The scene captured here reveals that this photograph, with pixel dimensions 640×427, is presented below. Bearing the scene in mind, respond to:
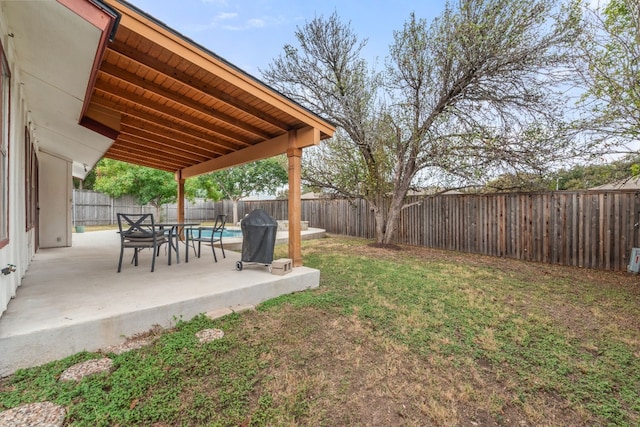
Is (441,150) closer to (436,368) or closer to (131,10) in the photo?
(436,368)

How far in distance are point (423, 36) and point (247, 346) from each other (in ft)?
23.2

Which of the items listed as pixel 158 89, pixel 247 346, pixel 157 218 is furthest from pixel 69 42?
pixel 157 218

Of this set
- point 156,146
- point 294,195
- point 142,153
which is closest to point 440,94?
point 294,195

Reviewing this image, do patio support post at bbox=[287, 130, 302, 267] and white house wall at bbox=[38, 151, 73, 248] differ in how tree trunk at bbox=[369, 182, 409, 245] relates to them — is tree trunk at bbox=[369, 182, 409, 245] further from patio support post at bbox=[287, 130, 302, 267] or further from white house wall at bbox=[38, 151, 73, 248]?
white house wall at bbox=[38, 151, 73, 248]

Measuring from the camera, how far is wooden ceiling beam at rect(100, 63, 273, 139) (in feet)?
9.55

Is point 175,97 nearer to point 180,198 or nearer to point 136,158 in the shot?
point 136,158

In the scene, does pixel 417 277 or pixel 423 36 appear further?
pixel 423 36

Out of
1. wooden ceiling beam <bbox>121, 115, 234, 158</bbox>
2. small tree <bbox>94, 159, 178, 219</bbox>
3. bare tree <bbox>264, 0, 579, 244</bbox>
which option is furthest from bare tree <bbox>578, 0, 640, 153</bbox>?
small tree <bbox>94, 159, 178, 219</bbox>

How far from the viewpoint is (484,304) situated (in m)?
3.45

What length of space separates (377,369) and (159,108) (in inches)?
160

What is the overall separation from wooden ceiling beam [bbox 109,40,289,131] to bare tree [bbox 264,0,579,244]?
3.82 meters

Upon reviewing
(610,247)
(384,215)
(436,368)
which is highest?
(384,215)

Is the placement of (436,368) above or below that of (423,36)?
below

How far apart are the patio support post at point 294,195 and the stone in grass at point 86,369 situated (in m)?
2.57
